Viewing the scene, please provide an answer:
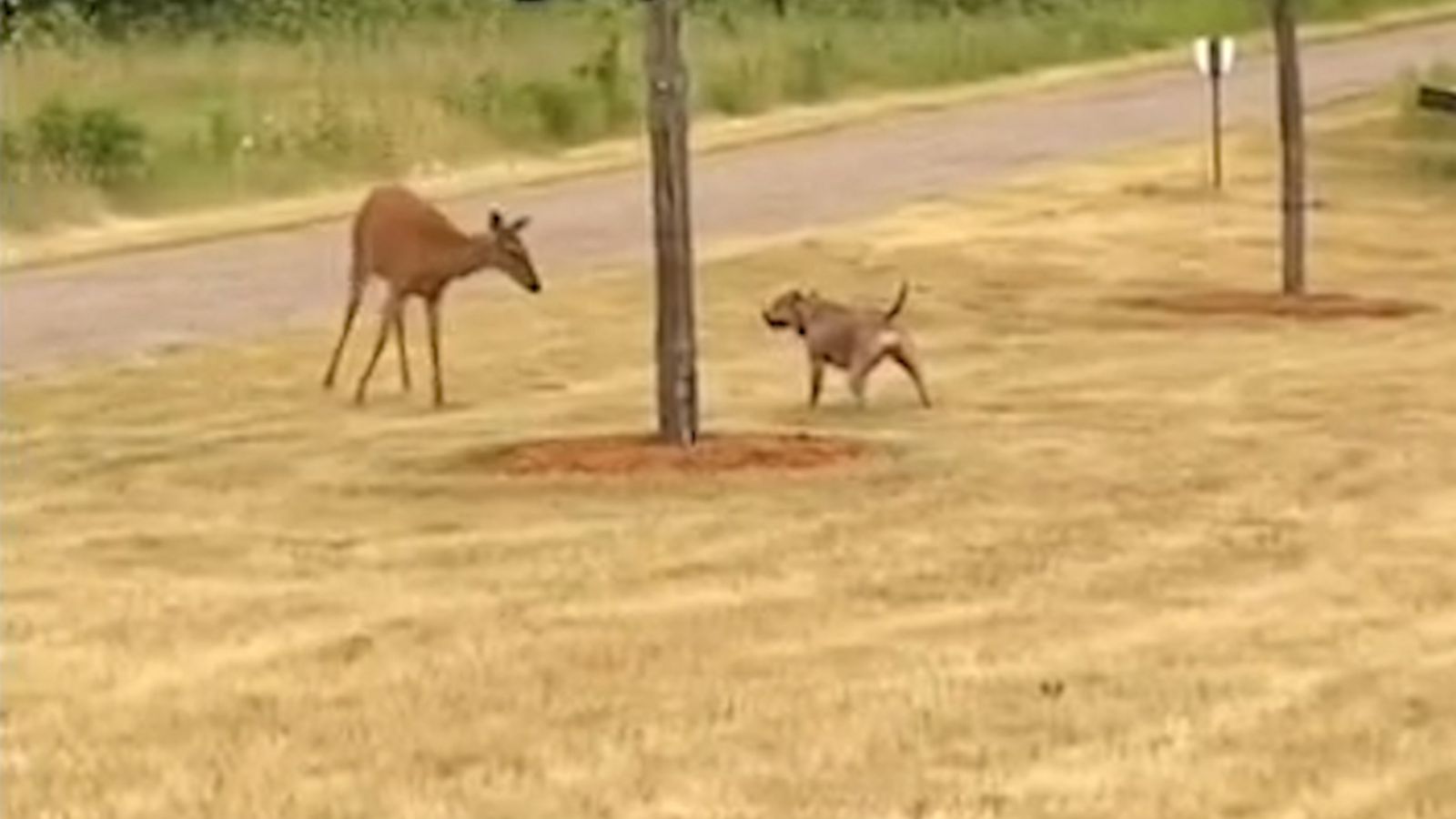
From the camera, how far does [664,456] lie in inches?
680

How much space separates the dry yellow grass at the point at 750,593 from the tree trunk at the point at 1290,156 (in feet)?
10.0

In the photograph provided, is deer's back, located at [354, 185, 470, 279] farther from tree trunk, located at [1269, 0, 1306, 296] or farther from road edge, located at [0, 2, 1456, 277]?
road edge, located at [0, 2, 1456, 277]

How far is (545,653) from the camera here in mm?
12461

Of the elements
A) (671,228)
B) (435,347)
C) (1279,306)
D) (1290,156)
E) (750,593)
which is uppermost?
(671,228)

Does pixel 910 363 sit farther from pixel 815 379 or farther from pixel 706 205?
pixel 706 205

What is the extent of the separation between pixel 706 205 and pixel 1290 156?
8.85m

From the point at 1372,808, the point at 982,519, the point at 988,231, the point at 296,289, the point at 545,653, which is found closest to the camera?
the point at 1372,808

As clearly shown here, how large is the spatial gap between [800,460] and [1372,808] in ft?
22.8

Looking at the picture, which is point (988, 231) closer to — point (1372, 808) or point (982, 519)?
point (982, 519)

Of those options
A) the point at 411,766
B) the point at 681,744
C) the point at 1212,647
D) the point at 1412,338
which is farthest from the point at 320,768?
the point at 1412,338

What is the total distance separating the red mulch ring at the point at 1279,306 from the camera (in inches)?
1002

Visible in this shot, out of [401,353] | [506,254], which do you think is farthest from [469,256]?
[401,353]

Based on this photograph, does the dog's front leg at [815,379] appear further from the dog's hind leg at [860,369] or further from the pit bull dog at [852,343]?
the dog's hind leg at [860,369]

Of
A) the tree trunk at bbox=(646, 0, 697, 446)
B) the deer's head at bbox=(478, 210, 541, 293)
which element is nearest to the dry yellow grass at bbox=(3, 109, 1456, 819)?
the deer's head at bbox=(478, 210, 541, 293)
